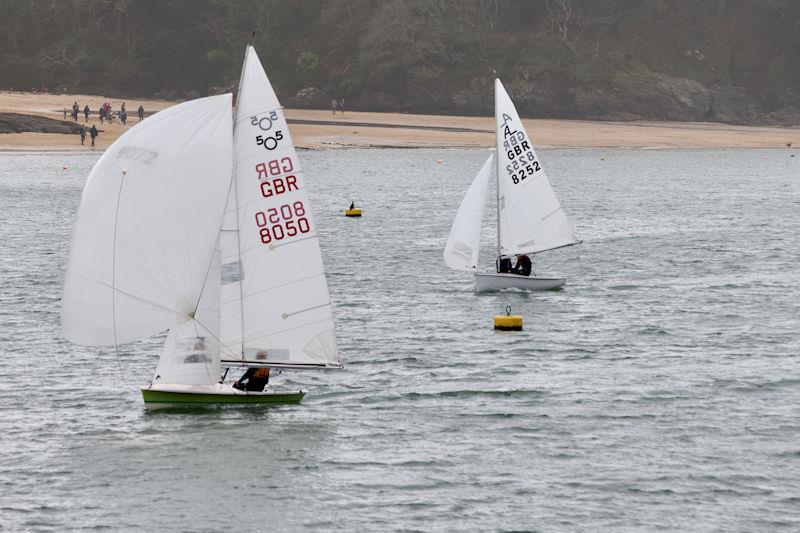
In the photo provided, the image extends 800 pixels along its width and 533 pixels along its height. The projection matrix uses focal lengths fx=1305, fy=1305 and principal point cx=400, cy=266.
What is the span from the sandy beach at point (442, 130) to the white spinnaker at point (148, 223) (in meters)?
105

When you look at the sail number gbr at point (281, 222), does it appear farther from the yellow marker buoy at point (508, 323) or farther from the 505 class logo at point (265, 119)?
the yellow marker buoy at point (508, 323)

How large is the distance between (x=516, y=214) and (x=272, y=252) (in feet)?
80.0

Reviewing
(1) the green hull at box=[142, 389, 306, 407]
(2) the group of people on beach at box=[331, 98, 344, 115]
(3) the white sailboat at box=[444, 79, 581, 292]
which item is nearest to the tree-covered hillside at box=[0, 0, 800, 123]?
(2) the group of people on beach at box=[331, 98, 344, 115]

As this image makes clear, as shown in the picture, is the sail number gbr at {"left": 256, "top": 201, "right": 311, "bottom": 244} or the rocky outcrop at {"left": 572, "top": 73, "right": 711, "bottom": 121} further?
the rocky outcrop at {"left": 572, "top": 73, "right": 711, "bottom": 121}

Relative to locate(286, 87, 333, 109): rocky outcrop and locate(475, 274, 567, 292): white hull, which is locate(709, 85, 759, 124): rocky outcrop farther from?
locate(475, 274, 567, 292): white hull

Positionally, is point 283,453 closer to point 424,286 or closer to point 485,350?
point 485,350

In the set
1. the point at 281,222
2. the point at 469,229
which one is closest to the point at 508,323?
the point at 469,229

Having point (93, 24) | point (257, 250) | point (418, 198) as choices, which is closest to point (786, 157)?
point (418, 198)

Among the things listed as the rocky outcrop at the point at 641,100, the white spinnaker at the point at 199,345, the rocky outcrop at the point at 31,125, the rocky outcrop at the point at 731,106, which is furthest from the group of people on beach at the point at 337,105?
the white spinnaker at the point at 199,345

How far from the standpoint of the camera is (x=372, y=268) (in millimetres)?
65688

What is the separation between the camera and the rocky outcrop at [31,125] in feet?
433

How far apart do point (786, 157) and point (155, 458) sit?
13734cm

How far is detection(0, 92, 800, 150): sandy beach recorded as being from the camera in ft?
483

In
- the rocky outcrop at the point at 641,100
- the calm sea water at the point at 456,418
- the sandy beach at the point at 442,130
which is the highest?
the rocky outcrop at the point at 641,100
